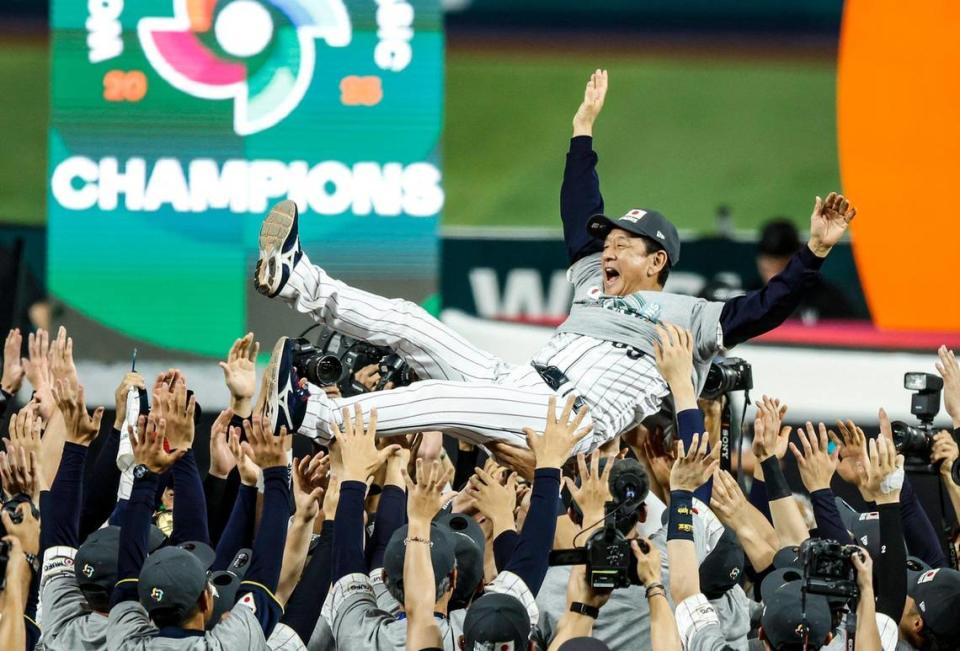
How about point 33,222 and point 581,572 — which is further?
point 33,222

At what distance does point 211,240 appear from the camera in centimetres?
811

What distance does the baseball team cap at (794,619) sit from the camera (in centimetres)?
378

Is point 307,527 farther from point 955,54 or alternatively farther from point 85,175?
point 955,54

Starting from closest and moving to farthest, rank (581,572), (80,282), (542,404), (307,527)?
(581,572) → (307,527) → (542,404) → (80,282)

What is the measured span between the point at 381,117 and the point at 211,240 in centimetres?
119

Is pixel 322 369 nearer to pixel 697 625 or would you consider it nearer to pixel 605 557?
pixel 605 557

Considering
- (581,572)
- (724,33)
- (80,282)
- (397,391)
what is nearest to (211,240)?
(80,282)

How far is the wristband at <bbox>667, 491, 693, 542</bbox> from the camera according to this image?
12.4ft

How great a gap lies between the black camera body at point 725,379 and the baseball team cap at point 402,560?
1722 mm

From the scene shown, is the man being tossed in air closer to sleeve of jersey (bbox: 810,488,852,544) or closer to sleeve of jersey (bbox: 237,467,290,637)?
sleeve of jersey (bbox: 237,467,290,637)

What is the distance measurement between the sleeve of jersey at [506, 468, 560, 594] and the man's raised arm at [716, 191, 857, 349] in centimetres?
118

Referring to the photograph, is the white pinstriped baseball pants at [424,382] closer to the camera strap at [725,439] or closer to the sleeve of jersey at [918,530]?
the camera strap at [725,439]

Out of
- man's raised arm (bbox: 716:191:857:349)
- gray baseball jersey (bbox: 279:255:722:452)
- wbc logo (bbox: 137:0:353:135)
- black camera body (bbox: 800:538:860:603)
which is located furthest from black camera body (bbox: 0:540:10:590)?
wbc logo (bbox: 137:0:353:135)

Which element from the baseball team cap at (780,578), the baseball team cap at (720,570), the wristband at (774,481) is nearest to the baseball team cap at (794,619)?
the baseball team cap at (780,578)
